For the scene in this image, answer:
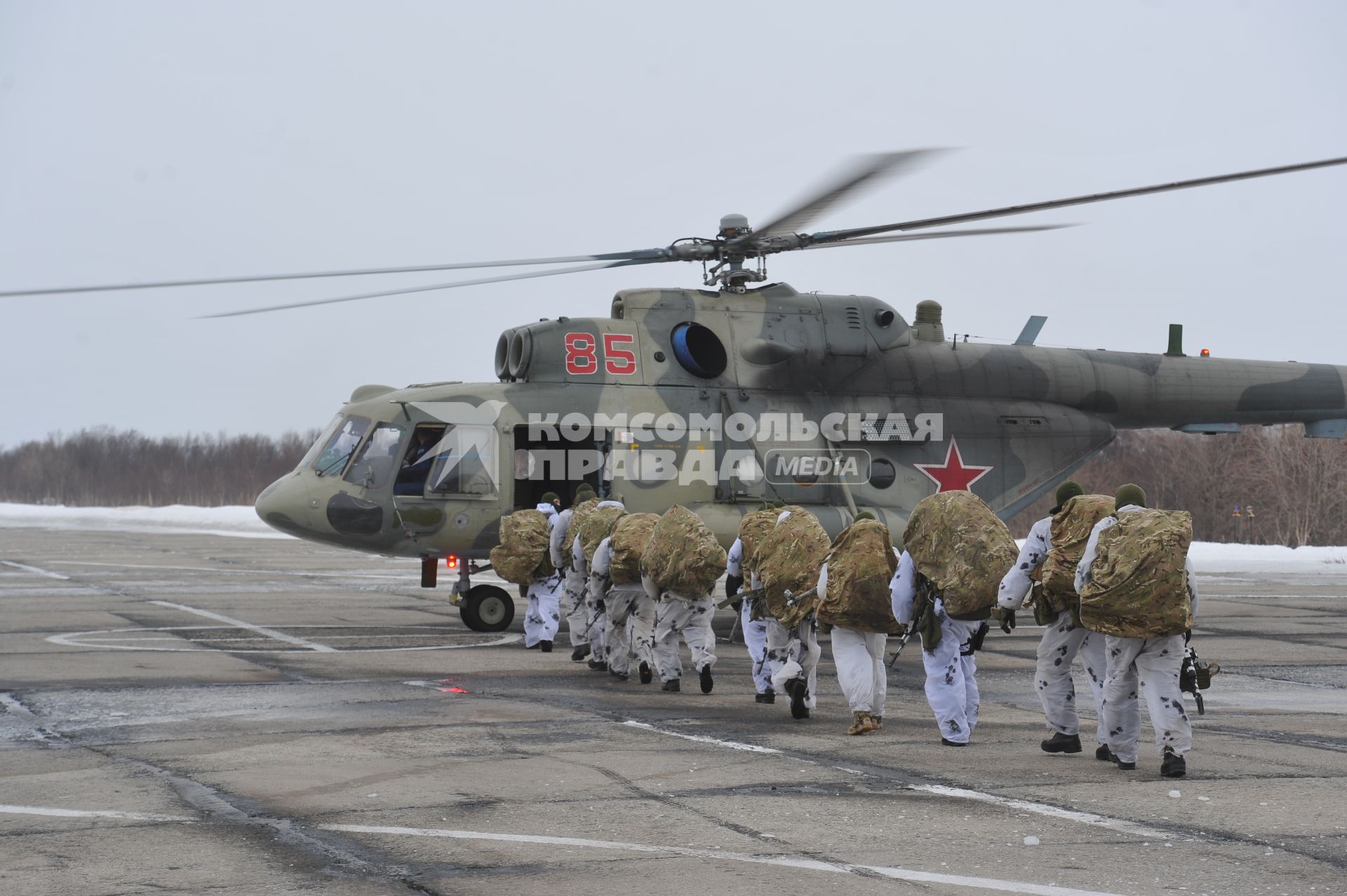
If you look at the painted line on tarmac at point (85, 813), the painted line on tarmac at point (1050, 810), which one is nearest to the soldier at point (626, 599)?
the painted line on tarmac at point (1050, 810)

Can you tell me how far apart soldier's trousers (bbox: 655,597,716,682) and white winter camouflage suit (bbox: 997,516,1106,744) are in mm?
3399

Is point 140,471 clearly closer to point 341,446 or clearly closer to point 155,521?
point 155,521

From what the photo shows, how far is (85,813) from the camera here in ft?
20.6

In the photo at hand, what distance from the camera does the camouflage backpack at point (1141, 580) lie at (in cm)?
743

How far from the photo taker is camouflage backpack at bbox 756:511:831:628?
32.4 feet

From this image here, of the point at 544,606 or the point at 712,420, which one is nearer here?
the point at 544,606

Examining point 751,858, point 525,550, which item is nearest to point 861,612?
point 751,858

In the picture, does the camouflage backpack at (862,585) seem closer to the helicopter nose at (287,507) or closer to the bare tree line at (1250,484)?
the helicopter nose at (287,507)

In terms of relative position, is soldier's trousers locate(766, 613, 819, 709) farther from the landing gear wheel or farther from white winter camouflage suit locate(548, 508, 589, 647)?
the landing gear wheel

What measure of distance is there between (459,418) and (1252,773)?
9.68m

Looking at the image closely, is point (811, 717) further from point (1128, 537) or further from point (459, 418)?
point (459, 418)

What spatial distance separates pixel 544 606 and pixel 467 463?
2.14 metres

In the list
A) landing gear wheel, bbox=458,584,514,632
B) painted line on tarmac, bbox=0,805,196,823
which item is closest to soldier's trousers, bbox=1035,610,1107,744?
painted line on tarmac, bbox=0,805,196,823

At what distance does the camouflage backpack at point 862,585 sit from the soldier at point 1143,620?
1603 millimetres
